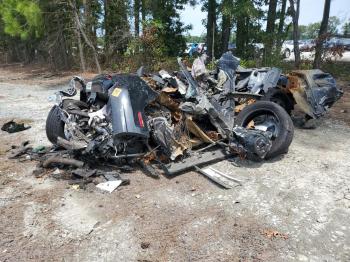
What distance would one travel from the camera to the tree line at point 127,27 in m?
14.4

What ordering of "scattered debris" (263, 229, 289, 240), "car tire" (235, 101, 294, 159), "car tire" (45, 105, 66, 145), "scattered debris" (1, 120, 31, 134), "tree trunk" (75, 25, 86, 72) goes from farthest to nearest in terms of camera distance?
"tree trunk" (75, 25, 86, 72) → "scattered debris" (1, 120, 31, 134) → "car tire" (45, 105, 66, 145) → "car tire" (235, 101, 294, 159) → "scattered debris" (263, 229, 289, 240)

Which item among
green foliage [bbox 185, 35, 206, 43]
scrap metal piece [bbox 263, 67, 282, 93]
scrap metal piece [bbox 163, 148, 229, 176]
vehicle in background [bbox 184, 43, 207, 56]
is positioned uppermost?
green foliage [bbox 185, 35, 206, 43]

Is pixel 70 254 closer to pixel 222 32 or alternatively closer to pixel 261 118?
pixel 261 118

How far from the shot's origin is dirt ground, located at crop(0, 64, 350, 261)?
10.4 ft

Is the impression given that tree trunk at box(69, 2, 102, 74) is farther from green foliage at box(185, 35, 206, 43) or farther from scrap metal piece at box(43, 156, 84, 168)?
scrap metal piece at box(43, 156, 84, 168)

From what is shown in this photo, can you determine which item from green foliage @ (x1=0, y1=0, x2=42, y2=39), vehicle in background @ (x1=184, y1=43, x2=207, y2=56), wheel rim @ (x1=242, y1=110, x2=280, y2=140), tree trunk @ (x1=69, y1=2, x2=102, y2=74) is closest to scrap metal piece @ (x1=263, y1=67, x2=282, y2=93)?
wheel rim @ (x1=242, y1=110, x2=280, y2=140)

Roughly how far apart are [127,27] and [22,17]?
18.5 ft

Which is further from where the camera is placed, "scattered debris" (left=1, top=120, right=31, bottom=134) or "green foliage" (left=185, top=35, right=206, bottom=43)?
"green foliage" (left=185, top=35, right=206, bottom=43)

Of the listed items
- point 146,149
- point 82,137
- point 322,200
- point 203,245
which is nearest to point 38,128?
point 82,137

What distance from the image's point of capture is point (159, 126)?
4934mm

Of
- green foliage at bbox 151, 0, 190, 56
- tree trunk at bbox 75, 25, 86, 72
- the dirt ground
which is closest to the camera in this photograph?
the dirt ground

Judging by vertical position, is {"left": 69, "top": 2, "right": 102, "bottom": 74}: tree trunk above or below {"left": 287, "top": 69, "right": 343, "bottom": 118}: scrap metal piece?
above

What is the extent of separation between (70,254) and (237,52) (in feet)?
54.0

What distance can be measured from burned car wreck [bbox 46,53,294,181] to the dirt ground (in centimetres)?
32
